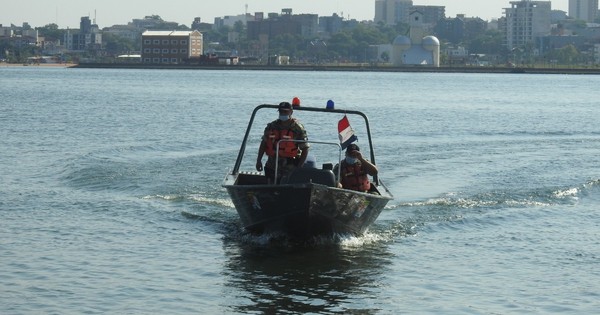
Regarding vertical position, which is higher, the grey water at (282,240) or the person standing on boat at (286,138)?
the person standing on boat at (286,138)

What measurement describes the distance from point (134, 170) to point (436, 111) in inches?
1951

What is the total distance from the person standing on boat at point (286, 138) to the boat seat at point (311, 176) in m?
0.91

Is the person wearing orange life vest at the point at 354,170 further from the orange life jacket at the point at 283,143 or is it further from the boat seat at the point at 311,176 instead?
the boat seat at the point at 311,176

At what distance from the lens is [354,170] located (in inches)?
958

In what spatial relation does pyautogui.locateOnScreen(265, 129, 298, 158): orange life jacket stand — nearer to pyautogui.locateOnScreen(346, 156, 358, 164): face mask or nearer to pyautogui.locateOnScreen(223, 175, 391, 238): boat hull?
pyautogui.locateOnScreen(346, 156, 358, 164): face mask

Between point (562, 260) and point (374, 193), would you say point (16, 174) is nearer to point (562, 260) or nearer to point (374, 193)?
point (374, 193)

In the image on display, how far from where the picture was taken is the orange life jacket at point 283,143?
2439cm

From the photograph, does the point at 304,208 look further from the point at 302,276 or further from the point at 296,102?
the point at 296,102

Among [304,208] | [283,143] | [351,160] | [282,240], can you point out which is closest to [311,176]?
[304,208]

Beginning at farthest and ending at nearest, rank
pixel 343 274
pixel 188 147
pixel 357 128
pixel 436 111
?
pixel 436 111, pixel 357 128, pixel 188 147, pixel 343 274

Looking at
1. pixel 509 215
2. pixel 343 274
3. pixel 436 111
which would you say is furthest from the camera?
pixel 436 111

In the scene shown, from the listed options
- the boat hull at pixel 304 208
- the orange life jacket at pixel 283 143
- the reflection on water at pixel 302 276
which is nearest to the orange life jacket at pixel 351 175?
the boat hull at pixel 304 208

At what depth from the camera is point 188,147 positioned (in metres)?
47.8

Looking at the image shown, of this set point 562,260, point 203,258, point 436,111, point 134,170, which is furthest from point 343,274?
point 436,111
